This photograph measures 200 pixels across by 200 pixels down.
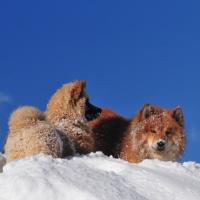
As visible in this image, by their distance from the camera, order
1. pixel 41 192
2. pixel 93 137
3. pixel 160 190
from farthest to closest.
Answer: pixel 93 137
pixel 160 190
pixel 41 192

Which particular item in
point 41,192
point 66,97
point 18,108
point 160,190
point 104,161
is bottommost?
point 41,192

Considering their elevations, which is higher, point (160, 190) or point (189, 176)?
point (189, 176)

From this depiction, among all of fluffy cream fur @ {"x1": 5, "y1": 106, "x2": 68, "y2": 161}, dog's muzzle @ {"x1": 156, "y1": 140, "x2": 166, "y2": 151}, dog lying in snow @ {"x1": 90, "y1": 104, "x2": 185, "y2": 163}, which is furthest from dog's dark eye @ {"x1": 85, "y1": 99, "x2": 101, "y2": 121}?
fluffy cream fur @ {"x1": 5, "y1": 106, "x2": 68, "y2": 161}

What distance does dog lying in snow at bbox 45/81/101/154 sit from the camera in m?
12.0

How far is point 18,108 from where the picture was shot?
1112 cm

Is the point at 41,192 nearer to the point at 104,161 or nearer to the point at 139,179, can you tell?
the point at 139,179

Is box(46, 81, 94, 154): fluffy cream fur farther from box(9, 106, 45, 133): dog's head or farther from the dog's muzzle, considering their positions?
the dog's muzzle

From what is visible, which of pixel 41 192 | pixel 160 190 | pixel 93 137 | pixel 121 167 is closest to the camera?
pixel 41 192

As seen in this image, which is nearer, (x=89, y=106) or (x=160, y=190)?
(x=160, y=190)

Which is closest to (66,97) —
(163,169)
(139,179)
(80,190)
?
(163,169)

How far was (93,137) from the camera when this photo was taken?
13102 mm

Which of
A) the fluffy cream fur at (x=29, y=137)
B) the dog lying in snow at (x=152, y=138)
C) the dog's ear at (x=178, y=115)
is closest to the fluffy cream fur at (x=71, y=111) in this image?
the dog lying in snow at (x=152, y=138)

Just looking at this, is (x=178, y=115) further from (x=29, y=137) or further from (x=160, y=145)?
(x=29, y=137)

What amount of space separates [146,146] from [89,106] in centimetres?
136
